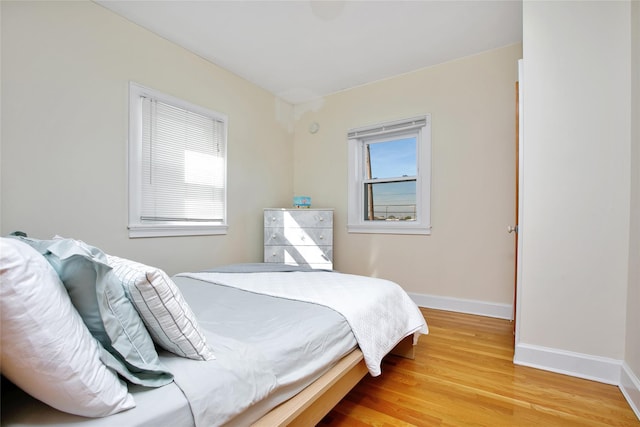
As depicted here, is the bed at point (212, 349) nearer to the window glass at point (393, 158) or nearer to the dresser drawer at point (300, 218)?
the dresser drawer at point (300, 218)

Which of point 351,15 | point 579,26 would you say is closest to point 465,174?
point 579,26

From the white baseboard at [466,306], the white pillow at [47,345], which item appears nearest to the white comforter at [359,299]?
the white pillow at [47,345]

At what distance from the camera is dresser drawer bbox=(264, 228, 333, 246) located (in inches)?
142

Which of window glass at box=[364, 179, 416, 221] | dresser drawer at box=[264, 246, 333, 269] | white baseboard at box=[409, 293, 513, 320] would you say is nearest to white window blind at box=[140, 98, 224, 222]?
dresser drawer at box=[264, 246, 333, 269]

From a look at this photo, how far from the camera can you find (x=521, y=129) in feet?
6.90

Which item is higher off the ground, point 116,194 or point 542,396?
point 116,194

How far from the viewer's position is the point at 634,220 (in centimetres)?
173

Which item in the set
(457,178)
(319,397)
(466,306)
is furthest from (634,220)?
(319,397)

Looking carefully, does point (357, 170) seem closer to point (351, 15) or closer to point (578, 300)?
point (351, 15)

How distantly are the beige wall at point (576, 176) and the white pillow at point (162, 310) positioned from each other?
209cm

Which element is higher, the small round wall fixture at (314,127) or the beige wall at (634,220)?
the small round wall fixture at (314,127)

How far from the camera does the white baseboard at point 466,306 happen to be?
2986mm

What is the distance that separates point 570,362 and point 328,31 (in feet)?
9.99

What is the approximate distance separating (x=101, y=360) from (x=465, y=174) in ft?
10.7
